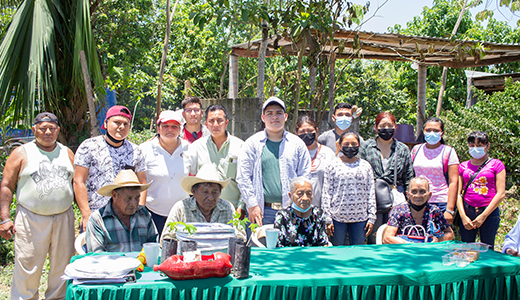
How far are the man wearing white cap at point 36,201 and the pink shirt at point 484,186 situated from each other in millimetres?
4046

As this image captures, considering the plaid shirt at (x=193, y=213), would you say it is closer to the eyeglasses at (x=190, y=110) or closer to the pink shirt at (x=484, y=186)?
the eyeglasses at (x=190, y=110)

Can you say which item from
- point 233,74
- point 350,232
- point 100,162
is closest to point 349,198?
point 350,232

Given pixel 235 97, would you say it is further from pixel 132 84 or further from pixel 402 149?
pixel 402 149

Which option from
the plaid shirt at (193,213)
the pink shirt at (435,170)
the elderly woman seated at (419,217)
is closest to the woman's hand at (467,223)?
the pink shirt at (435,170)

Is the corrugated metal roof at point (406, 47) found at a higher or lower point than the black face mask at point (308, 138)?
higher

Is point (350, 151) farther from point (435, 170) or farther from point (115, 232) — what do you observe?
point (115, 232)

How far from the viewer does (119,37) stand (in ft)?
40.6

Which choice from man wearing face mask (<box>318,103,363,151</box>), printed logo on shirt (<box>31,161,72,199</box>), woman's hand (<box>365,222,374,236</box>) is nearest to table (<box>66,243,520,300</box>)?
woman's hand (<box>365,222,374,236</box>)

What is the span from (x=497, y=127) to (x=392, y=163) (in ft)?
14.3

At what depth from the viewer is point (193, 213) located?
11.0 ft

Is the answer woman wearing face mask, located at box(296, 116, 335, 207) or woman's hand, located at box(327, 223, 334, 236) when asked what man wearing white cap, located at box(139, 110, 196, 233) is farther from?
woman's hand, located at box(327, 223, 334, 236)

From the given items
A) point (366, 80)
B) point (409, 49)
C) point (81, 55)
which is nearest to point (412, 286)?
point (81, 55)

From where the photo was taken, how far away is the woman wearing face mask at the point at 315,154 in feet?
14.1

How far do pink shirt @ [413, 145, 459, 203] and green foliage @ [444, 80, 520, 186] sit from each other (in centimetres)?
338
